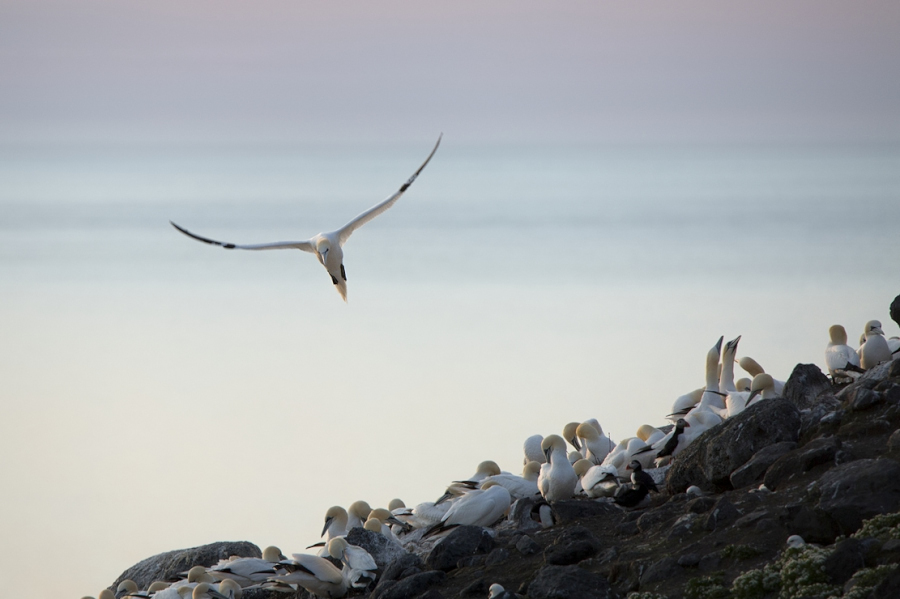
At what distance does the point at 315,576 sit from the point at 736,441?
370 cm

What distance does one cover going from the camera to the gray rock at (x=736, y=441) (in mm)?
10039

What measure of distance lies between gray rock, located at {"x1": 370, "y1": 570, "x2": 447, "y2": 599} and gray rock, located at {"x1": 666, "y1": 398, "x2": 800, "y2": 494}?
7.31 feet

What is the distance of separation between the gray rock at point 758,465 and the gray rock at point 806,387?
1.52 m

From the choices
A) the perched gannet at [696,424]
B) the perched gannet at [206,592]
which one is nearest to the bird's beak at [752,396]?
the perched gannet at [696,424]

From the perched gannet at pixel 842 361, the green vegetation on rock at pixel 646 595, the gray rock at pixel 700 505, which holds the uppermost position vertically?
the perched gannet at pixel 842 361

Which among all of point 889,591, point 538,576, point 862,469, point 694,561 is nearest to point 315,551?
point 538,576

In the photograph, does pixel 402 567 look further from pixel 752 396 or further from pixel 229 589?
pixel 752 396

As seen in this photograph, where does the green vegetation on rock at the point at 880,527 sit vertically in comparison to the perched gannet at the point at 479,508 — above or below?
below

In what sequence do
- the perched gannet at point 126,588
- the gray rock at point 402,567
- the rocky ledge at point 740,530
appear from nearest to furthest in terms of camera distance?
the rocky ledge at point 740,530 < the gray rock at point 402,567 < the perched gannet at point 126,588

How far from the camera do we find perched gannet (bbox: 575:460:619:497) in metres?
11.2

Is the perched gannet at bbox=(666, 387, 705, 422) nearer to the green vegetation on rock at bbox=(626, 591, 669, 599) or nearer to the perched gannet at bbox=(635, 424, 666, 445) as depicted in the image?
the perched gannet at bbox=(635, 424, 666, 445)

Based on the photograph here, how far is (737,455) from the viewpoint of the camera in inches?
396

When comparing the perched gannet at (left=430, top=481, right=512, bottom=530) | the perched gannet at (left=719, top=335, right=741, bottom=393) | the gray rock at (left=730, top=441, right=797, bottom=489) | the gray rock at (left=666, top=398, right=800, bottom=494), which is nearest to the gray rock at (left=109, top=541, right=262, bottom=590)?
the perched gannet at (left=430, top=481, right=512, bottom=530)

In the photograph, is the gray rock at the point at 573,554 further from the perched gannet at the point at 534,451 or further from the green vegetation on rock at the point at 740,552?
the perched gannet at the point at 534,451
